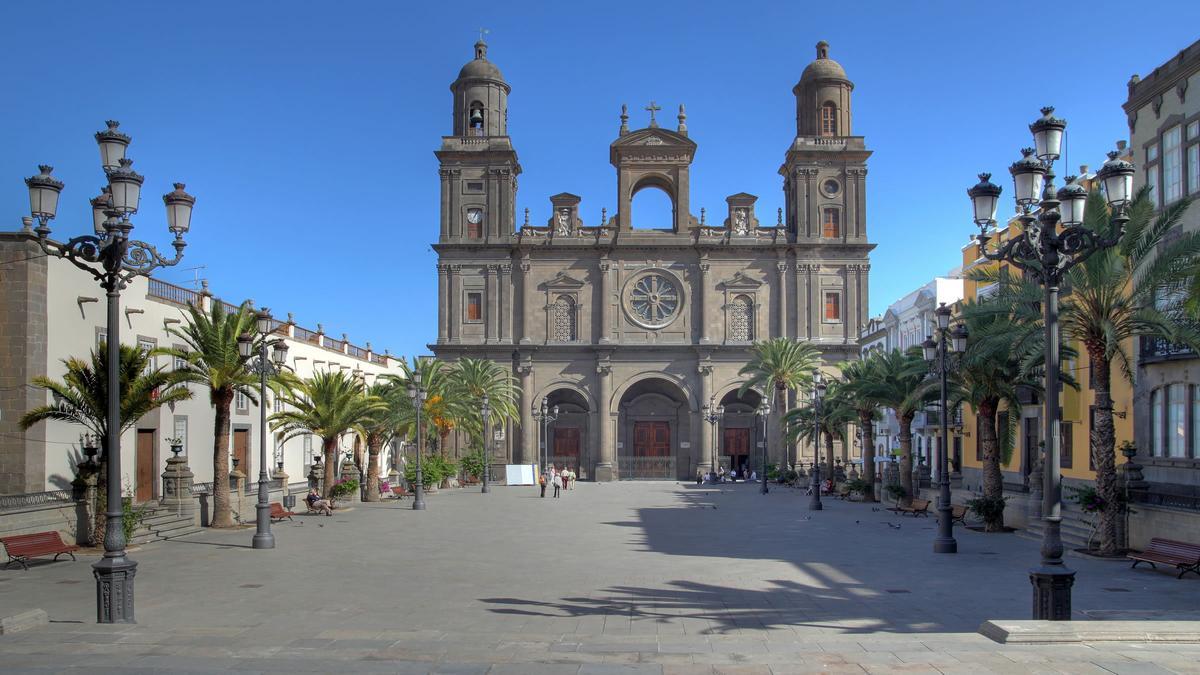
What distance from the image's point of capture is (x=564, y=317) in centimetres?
6388

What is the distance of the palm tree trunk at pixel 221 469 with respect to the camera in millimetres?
27484

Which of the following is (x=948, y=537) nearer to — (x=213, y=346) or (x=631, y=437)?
(x=213, y=346)

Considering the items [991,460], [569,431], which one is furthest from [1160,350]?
[569,431]

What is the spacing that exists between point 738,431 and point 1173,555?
159 ft

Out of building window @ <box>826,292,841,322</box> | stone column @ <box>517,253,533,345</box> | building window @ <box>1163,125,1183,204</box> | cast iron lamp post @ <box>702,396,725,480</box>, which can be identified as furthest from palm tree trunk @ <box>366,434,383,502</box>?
building window @ <box>826,292,841,322</box>

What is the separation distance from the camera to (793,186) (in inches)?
2482

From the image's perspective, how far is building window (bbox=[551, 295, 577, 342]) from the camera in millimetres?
63750

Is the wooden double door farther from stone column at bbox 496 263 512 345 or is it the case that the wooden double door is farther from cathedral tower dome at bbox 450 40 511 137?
cathedral tower dome at bbox 450 40 511 137

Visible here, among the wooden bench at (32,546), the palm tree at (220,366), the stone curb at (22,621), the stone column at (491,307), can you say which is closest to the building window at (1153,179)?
the palm tree at (220,366)

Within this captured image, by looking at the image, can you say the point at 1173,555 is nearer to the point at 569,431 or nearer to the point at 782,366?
the point at 782,366

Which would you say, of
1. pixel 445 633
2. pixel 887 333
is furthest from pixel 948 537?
pixel 887 333

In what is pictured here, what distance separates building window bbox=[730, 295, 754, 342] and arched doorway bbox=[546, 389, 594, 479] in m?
10.4

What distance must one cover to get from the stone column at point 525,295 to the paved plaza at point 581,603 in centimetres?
3553

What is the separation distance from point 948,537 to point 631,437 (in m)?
44.3
